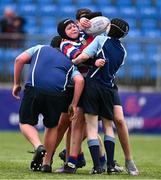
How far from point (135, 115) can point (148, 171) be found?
1001 centimetres

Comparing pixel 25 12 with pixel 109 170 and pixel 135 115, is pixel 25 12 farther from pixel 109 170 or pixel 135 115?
pixel 109 170

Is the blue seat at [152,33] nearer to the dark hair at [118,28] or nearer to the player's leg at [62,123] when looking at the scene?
the player's leg at [62,123]

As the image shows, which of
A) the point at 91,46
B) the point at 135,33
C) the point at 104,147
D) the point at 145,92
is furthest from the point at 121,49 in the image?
the point at 135,33

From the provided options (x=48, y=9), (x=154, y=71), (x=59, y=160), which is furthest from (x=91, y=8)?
(x=59, y=160)

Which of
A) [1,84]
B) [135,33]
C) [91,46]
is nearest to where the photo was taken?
[91,46]

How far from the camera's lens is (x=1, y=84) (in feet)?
66.7

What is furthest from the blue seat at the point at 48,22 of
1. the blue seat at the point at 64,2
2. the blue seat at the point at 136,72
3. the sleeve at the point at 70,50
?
the sleeve at the point at 70,50

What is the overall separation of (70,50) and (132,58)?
1031 centimetres

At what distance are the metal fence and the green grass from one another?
5.51 ft

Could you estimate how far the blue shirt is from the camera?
9.81 meters

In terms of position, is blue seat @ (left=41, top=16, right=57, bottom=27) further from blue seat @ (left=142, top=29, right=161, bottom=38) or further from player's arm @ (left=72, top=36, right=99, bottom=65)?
player's arm @ (left=72, top=36, right=99, bottom=65)

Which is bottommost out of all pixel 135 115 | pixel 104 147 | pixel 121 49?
pixel 135 115

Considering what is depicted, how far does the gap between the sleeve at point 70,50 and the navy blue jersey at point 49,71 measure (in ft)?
0.24

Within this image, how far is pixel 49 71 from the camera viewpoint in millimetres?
9969
